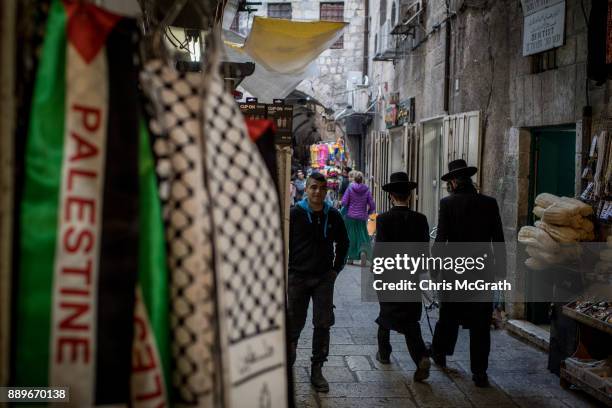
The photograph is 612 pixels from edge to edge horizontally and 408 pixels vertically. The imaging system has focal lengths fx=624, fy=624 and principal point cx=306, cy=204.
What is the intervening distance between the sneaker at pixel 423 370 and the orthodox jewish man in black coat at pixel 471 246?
1.32 feet

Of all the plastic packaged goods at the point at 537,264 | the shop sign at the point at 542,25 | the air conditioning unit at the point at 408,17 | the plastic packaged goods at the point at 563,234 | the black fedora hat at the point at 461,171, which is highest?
the air conditioning unit at the point at 408,17

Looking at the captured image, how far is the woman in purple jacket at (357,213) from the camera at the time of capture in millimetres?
11555

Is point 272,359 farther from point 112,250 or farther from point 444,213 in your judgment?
point 444,213

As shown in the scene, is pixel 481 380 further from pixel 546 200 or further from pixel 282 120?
pixel 282 120

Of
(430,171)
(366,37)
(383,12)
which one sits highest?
(366,37)

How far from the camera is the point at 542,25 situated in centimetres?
693

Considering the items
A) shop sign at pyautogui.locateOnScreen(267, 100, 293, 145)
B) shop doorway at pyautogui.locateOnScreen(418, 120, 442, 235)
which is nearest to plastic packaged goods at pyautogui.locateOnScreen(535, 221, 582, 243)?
shop sign at pyautogui.locateOnScreen(267, 100, 293, 145)

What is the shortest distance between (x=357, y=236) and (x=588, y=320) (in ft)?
22.6

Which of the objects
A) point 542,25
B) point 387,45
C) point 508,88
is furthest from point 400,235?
point 387,45

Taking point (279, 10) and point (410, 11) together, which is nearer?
point (410, 11)

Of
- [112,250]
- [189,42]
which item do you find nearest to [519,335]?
[189,42]

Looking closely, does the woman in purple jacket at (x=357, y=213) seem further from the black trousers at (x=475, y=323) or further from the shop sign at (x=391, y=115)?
the black trousers at (x=475, y=323)

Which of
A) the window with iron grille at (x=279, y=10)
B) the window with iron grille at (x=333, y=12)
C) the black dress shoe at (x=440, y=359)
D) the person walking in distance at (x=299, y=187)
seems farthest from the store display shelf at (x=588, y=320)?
the window with iron grille at (x=279, y=10)

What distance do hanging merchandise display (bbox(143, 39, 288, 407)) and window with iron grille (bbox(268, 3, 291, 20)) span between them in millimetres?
24380
